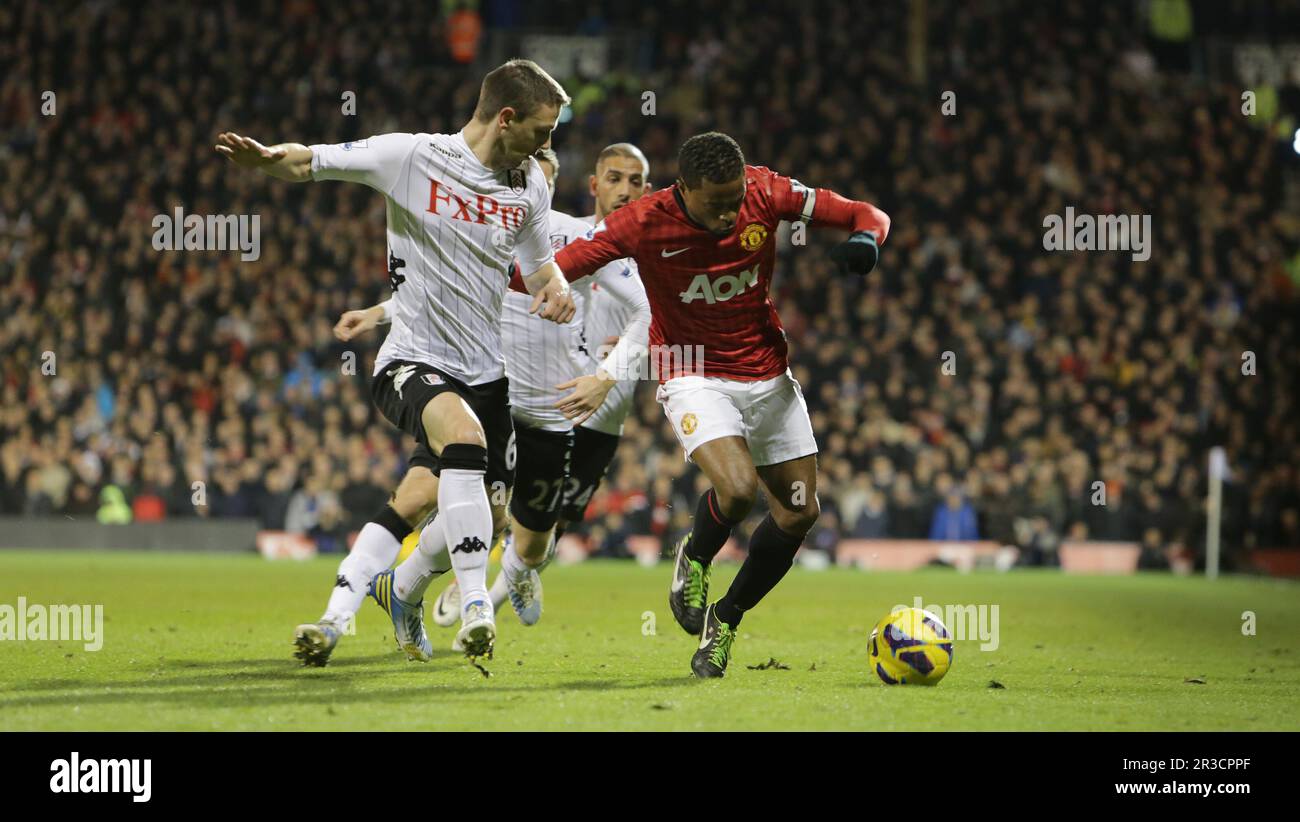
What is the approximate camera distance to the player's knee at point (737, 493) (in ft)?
24.2

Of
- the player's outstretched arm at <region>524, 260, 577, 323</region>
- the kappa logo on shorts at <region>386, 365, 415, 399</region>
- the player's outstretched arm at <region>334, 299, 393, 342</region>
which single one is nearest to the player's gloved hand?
the player's outstretched arm at <region>524, 260, 577, 323</region>

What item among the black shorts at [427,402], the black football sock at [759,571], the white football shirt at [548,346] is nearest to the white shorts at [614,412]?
the white football shirt at [548,346]

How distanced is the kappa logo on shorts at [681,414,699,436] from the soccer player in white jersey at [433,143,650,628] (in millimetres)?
1471

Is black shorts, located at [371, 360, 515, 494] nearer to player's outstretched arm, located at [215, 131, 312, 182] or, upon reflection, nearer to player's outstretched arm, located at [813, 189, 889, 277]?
player's outstretched arm, located at [215, 131, 312, 182]

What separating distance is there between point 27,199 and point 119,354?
364cm

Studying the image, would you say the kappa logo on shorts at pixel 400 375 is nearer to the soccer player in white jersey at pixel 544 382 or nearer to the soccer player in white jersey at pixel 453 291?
the soccer player in white jersey at pixel 453 291

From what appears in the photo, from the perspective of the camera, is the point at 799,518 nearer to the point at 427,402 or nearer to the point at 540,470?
the point at 427,402

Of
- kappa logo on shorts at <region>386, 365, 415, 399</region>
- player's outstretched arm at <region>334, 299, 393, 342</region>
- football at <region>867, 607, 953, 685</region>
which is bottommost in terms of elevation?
football at <region>867, 607, 953, 685</region>

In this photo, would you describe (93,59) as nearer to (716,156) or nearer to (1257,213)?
(1257,213)

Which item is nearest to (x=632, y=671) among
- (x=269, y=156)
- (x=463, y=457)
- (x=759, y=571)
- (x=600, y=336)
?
(x=759, y=571)

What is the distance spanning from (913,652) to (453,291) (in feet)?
8.76

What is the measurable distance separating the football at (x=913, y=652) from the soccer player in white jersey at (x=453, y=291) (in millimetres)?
1922

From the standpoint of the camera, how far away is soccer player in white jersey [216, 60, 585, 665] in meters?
6.76

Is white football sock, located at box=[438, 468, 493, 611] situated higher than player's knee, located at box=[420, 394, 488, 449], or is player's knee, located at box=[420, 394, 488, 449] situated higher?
player's knee, located at box=[420, 394, 488, 449]
